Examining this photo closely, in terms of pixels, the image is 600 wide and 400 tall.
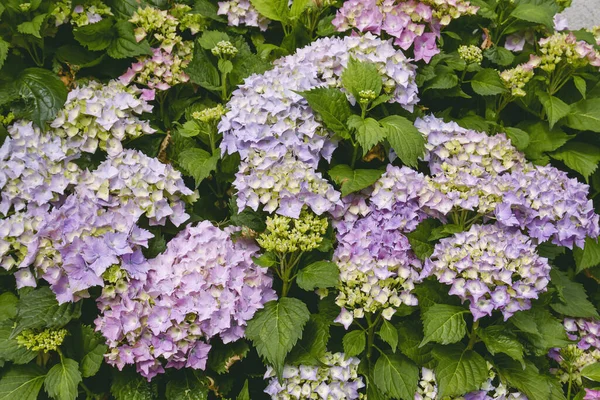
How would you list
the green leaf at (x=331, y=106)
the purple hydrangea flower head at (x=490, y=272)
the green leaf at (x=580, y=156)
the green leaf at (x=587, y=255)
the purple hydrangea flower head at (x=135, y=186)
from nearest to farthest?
the purple hydrangea flower head at (x=490, y=272) → the purple hydrangea flower head at (x=135, y=186) → the green leaf at (x=331, y=106) → the green leaf at (x=587, y=255) → the green leaf at (x=580, y=156)

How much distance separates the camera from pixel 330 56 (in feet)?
9.77

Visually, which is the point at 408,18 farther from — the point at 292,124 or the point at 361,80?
the point at 292,124

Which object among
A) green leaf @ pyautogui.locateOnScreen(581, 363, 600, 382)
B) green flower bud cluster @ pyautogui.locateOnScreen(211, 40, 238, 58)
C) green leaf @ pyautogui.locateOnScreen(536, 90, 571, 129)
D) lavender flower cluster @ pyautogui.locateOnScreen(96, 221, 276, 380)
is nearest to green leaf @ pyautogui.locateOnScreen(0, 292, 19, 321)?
lavender flower cluster @ pyautogui.locateOnScreen(96, 221, 276, 380)

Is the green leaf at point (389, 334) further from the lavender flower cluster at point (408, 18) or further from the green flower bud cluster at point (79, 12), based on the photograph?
the green flower bud cluster at point (79, 12)

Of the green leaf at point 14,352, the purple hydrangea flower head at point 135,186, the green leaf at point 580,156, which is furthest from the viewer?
the green leaf at point 580,156

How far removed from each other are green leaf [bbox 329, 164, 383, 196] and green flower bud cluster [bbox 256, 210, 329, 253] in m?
0.24

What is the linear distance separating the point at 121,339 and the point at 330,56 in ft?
5.49

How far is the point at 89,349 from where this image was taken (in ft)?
8.75

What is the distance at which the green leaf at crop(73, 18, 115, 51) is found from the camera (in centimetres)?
319

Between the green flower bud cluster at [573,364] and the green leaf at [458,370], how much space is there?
0.65 meters

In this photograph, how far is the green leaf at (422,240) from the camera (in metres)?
2.78

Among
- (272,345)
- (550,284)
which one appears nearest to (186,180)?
(272,345)

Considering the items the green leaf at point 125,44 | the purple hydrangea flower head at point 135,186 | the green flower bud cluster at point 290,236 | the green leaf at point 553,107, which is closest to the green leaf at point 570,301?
the green leaf at point 553,107

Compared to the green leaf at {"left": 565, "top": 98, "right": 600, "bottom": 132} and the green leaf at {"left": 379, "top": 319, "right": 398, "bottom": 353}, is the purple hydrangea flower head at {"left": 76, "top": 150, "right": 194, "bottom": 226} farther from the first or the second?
the green leaf at {"left": 565, "top": 98, "right": 600, "bottom": 132}
